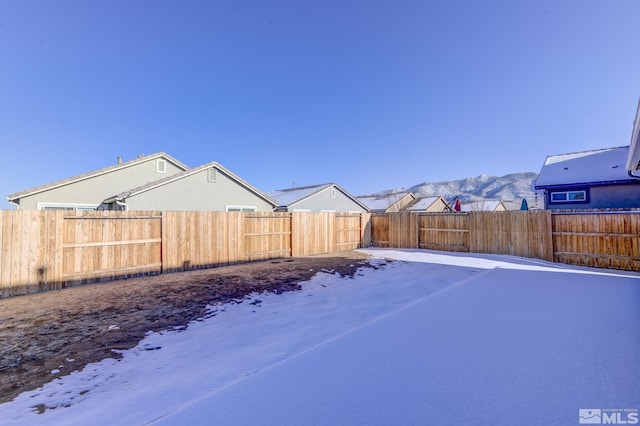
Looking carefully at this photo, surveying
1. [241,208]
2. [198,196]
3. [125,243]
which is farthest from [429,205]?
[125,243]

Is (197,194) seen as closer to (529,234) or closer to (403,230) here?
(403,230)

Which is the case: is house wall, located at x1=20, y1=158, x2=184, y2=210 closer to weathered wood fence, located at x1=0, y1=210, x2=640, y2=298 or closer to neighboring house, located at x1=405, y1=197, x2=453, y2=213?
weathered wood fence, located at x1=0, y1=210, x2=640, y2=298

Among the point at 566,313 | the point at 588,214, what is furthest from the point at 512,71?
the point at 566,313

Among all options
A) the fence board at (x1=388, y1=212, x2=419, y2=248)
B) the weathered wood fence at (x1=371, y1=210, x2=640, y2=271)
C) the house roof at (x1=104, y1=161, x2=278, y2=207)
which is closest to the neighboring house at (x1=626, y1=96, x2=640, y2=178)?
the weathered wood fence at (x1=371, y1=210, x2=640, y2=271)

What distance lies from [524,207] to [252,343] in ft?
57.7

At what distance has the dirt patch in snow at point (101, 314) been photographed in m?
3.08

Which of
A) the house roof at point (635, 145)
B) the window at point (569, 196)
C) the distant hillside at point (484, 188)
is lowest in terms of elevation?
the window at point (569, 196)

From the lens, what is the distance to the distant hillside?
66562 mm

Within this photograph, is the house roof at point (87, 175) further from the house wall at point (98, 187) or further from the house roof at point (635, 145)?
the house roof at point (635, 145)

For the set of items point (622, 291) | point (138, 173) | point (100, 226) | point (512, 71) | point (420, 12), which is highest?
point (420, 12)

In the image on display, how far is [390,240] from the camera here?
46.3 feet

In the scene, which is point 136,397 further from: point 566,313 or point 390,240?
point 390,240

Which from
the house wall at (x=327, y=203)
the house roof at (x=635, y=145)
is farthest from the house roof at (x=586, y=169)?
the house wall at (x=327, y=203)

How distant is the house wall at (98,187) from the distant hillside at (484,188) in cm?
5187
